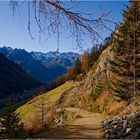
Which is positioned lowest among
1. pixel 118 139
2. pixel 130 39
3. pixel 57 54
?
pixel 118 139

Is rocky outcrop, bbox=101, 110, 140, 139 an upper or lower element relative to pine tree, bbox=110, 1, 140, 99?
lower

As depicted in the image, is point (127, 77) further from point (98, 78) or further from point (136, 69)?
point (98, 78)

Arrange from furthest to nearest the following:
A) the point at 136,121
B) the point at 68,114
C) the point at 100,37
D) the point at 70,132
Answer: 1. the point at 68,114
2. the point at 70,132
3. the point at 136,121
4. the point at 100,37

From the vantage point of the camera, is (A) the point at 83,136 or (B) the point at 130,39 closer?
(A) the point at 83,136

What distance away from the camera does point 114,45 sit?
4331 cm

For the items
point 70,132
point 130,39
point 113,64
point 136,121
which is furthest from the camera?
point 113,64

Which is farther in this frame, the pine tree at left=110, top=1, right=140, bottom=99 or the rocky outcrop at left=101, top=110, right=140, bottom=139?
the pine tree at left=110, top=1, right=140, bottom=99

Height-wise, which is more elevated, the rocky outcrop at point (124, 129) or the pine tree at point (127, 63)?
the pine tree at point (127, 63)

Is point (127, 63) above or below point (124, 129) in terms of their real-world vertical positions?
above

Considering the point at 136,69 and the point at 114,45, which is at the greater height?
the point at 114,45

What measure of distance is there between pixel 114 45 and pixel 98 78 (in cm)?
3224

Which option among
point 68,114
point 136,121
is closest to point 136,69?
point 68,114

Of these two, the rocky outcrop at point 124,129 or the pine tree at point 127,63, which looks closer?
the rocky outcrop at point 124,129

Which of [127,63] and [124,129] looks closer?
[124,129]
